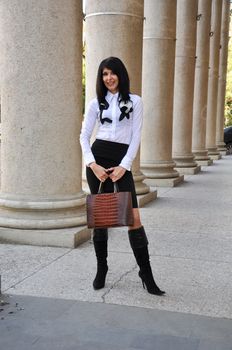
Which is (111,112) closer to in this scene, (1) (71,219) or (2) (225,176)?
Result: (1) (71,219)

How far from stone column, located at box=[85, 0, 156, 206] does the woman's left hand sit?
5.25m

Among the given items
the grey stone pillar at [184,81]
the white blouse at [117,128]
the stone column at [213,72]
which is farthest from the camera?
the stone column at [213,72]

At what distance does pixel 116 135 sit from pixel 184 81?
505 inches

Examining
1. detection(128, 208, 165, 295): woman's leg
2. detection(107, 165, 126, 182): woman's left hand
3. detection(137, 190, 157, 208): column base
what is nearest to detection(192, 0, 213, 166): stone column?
detection(137, 190, 157, 208): column base

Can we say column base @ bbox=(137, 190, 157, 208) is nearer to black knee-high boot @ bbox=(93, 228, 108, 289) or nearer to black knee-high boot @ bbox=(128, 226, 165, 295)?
black knee-high boot @ bbox=(93, 228, 108, 289)

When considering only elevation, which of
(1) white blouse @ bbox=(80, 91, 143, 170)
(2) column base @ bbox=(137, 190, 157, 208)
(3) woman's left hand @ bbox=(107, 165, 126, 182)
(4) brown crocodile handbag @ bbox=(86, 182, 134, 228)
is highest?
(1) white blouse @ bbox=(80, 91, 143, 170)

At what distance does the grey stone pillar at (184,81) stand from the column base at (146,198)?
19.2ft

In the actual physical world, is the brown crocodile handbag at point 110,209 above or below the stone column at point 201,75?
below

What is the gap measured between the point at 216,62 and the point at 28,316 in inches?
933

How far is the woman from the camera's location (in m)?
5.30

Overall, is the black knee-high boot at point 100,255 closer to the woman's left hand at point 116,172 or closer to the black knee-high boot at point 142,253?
the black knee-high boot at point 142,253

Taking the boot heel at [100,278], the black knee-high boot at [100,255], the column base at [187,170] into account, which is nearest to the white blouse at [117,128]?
the black knee-high boot at [100,255]

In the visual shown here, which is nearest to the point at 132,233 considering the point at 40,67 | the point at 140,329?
the point at 140,329

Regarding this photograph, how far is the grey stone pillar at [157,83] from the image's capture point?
557 inches
